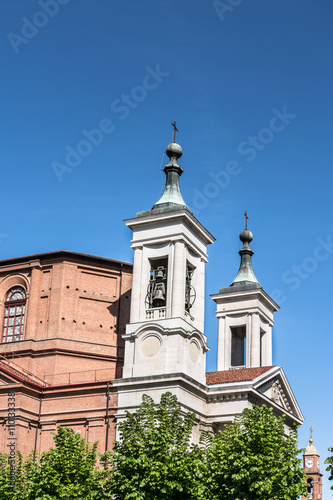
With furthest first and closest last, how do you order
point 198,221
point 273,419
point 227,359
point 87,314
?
point 227,359 → point 87,314 → point 198,221 → point 273,419

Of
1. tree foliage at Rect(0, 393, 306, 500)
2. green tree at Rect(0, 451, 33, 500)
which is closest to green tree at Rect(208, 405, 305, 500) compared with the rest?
tree foliage at Rect(0, 393, 306, 500)

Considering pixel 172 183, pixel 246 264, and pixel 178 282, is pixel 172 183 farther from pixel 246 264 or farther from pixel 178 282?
pixel 246 264

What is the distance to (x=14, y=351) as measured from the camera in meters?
48.2

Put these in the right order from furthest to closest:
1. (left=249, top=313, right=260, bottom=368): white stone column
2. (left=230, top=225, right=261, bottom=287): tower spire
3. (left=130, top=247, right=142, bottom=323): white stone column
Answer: (left=230, top=225, right=261, bottom=287): tower spire → (left=249, top=313, right=260, bottom=368): white stone column → (left=130, top=247, right=142, bottom=323): white stone column

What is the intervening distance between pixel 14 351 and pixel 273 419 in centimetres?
1973

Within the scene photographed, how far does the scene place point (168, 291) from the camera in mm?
43062

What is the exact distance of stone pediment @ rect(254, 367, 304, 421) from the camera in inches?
1757

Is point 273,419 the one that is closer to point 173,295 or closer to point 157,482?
point 157,482

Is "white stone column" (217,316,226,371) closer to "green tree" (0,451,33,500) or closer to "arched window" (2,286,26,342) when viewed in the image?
"arched window" (2,286,26,342)

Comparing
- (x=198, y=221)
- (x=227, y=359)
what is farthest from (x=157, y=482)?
(x=227, y=359)

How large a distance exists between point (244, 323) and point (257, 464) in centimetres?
2314

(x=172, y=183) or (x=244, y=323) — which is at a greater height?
(x=172, y=183)

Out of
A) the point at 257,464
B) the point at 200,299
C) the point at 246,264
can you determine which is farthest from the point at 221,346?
the point at 257,464

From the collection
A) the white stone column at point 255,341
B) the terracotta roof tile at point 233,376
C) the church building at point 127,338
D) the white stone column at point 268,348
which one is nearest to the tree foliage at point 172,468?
the church building at point 127,338
